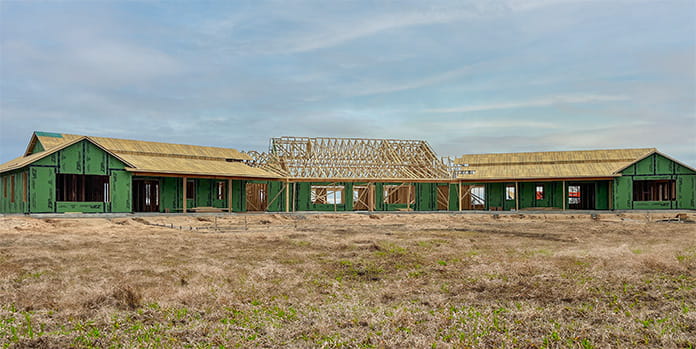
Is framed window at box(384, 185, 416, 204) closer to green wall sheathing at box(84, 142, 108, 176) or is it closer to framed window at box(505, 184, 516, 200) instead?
framed window at box(505, 184, 516, 200)

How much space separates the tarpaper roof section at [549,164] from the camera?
109ft

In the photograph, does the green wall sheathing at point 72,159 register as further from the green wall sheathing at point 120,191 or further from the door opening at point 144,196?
the door opening at point 144,196

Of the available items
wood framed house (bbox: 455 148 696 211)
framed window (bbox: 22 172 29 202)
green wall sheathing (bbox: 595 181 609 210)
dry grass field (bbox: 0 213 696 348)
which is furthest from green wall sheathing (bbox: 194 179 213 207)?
green wall sheathing (bbox: 595 181 609 210)

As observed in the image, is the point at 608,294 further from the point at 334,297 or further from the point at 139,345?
the point at 139,345

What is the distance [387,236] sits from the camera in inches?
738

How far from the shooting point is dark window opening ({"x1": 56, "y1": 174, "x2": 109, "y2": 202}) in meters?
25.8

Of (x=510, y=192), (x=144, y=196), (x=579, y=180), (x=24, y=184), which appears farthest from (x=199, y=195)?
(x=579, y=180)

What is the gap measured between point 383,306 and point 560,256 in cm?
678

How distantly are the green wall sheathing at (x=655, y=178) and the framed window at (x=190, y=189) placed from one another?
2569 cm

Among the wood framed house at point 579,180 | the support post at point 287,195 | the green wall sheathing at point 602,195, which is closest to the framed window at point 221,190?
the support post at point 287,195

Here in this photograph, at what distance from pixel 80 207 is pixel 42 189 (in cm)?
187

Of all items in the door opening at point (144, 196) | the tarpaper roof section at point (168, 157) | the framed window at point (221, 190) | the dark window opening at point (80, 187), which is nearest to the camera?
the dark window opening at point (80, 187)

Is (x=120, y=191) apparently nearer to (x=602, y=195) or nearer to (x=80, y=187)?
(x=80, y=187)

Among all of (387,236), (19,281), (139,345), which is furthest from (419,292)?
(387,236)
